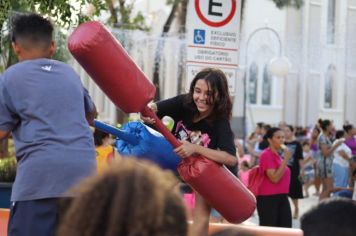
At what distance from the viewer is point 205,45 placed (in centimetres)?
760

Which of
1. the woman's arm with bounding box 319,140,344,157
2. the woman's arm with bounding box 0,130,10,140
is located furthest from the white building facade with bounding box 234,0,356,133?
the woman's arm with bounding box 0,130,10,140

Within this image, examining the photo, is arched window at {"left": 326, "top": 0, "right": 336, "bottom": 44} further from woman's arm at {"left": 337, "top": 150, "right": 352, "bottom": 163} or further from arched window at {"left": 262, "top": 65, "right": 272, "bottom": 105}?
woman's arm at {"left": 337, "top": 150, "right": 352, "bottom": 163}

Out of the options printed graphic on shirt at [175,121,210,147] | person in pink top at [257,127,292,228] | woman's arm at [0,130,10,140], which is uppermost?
woman's arm at [0,130,10,140]

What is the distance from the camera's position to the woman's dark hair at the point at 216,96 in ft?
17.5

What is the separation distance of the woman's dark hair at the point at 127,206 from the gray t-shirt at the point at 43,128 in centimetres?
171

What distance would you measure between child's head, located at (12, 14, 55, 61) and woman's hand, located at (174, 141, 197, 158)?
4.26ft

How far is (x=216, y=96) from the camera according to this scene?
17.4 feet

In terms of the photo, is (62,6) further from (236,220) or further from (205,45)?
(236,220)

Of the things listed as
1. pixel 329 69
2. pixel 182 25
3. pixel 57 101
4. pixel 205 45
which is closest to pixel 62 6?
pixel 205 45

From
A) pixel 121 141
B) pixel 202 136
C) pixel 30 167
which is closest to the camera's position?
pixel 30 167

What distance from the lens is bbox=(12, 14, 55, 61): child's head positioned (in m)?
4.20

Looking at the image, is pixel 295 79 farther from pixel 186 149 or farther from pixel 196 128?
pixel 186 149

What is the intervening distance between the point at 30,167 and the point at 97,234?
73.1 inches

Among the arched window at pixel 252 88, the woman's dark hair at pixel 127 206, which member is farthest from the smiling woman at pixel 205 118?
the arched window at pixel 252 88
